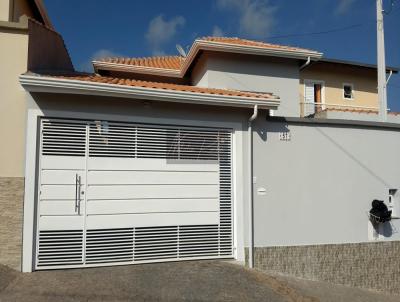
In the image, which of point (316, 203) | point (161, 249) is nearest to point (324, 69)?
point (316, 203)

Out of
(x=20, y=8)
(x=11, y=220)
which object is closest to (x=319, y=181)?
(x=11, y=220)

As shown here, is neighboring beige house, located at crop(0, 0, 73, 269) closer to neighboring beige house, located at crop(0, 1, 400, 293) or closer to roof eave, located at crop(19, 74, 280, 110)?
neighboring beige house, located at crop(0, 1, 400, 293)

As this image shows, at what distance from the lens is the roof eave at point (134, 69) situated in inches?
552

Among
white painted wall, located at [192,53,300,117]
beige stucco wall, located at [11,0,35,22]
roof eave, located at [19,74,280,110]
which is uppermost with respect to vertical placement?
beige stucco wall, located at [11,0,35,22]

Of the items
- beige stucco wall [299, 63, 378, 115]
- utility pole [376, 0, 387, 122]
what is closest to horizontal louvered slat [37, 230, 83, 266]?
utility pole [376, 0, 387, 122]

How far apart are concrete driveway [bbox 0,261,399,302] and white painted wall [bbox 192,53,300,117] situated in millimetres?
6401

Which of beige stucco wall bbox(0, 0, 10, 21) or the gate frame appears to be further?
beige stucco wall bbox(0, 0, 10, 21)

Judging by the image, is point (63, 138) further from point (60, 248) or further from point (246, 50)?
point (246, 50)

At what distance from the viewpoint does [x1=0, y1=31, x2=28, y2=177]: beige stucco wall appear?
7.01 meters

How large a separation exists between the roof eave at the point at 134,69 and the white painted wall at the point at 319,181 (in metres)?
6.96

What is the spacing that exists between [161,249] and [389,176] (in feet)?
19.9

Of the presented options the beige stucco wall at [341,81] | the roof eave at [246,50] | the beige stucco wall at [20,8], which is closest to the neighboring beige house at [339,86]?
the beige stucco wall at [341,81]

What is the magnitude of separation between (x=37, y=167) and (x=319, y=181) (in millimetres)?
6105

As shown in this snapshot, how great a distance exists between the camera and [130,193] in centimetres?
769
